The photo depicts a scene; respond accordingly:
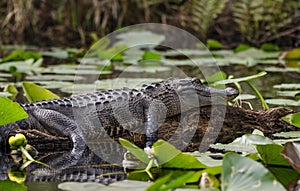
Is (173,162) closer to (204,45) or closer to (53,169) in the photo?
(53,169)

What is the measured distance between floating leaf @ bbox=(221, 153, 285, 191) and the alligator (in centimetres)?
137

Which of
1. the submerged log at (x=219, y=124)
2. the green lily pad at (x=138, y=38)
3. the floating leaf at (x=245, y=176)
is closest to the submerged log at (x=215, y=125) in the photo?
the submerged log at (x=219, y=124)

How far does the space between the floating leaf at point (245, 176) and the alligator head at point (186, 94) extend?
154 centimetres

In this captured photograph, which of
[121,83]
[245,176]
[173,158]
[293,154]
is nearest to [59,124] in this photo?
[173,158]

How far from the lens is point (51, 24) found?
418 inches

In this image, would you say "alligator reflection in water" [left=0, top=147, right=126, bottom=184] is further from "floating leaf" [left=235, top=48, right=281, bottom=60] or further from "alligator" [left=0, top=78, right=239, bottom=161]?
"floating leaf" [left=235, top=48, right=281, bottom=60]

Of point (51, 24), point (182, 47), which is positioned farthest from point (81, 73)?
point (51, 24)

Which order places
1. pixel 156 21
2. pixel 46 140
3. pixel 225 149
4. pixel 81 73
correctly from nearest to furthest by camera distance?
pixel 225 149 → pixel 46 140 → pixel 81 73 → pixel 156 21

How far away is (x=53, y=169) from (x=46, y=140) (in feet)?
1.62

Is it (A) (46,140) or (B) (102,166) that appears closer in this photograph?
(B) (102,166)

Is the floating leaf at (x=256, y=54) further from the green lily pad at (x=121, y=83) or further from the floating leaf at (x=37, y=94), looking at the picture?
the floating leaf at (x=37, y=94)

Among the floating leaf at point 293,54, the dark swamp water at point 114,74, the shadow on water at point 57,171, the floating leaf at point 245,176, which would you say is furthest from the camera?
the floating leaf at point 293,54

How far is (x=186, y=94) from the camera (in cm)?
371

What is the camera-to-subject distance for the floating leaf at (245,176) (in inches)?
80.2
